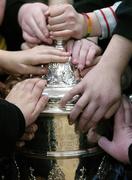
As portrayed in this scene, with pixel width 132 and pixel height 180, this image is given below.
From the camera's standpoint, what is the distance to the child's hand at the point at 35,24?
2.83 feet

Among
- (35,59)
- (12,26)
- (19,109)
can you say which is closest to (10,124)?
(19,109)

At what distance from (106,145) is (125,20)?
0.76ft

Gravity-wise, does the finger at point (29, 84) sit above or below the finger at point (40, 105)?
above

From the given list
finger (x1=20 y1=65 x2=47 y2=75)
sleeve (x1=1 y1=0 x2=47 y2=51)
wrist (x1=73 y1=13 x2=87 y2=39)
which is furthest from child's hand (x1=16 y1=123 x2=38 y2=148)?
sleeve (x1=1 y1=0 x2=47 y2=51)

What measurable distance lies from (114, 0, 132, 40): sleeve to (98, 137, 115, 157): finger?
19 cm

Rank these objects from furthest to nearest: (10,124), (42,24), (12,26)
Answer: (12,26) → (42,24) → (10,124)

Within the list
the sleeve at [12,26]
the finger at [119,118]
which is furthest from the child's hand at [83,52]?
the sleeve at [12,26]

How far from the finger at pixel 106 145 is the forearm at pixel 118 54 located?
128mm

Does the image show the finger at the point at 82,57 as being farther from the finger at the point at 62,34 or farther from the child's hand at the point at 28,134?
the child's hand at the point at 28,134

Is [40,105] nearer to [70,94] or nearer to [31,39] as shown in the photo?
[70,94]

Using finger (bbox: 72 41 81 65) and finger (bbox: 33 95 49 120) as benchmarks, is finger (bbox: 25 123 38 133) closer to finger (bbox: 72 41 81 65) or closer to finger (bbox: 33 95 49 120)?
finger (bbox: 33 95 49 120)

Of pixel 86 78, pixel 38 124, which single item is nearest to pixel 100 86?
pixel 86 78

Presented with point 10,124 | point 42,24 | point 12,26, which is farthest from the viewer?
point 12,26

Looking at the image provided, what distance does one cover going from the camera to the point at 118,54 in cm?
80
